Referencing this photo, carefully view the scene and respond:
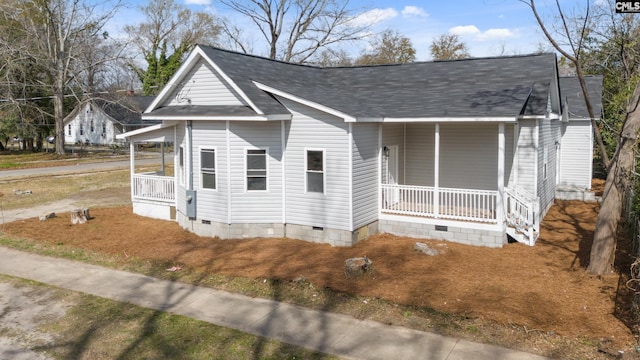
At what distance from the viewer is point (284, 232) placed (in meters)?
14.1

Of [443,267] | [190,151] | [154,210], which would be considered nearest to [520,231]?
[443,267]

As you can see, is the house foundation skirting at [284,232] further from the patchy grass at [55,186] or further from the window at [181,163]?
the patchy grass at [55,186]

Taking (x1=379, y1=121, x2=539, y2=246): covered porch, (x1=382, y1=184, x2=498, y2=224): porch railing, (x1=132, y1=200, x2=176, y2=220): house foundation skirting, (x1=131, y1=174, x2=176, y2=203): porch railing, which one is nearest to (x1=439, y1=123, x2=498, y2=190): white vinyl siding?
(x1=379, y1=121, x2=539, y2=246): covered porch

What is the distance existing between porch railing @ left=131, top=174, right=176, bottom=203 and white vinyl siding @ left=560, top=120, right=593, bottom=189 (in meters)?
16.4

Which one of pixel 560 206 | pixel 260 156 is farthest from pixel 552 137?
pixel 260 156

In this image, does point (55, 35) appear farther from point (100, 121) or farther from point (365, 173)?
point (365, 173)

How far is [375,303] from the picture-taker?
9242mm

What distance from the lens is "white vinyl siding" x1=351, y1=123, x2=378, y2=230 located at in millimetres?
13281

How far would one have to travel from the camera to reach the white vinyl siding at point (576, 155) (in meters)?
21.5

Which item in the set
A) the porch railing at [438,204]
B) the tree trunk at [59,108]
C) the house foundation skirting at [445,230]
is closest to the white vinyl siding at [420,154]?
the porch railing at [438,204]

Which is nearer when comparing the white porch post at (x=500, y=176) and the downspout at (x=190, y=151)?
the white porch post at (x=500, y=176)

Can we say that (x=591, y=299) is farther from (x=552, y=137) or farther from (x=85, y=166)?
(x=85, y=166)

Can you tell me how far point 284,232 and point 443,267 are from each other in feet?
15.5

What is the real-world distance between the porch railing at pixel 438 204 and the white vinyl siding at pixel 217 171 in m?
4.58
